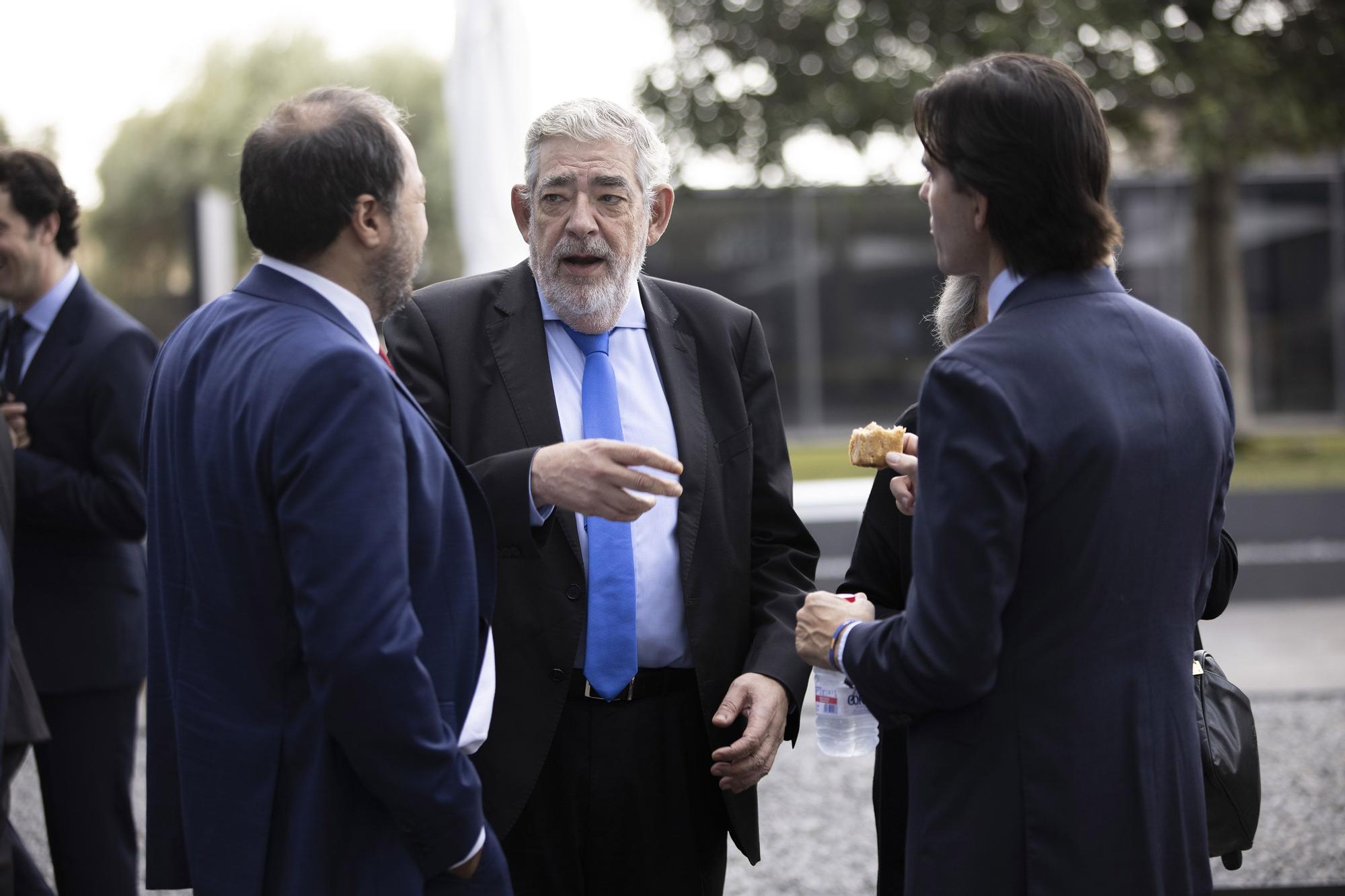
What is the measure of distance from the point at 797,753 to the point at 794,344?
13493mm

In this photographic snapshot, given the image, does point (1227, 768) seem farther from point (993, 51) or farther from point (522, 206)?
point (993, 51)

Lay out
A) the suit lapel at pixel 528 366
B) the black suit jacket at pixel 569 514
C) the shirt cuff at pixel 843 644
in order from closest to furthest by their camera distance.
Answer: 1. the shirt cuff at pixel 843 644
2. the black suit jacket at pixel 569 514
3. the suit lapel at pixel 528 366

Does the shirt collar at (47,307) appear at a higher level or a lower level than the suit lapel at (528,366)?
higher

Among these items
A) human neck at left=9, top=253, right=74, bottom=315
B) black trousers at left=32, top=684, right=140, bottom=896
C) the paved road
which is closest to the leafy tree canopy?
the paved road

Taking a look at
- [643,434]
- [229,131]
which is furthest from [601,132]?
[229,131]

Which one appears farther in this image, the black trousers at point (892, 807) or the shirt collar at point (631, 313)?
the shirt collar at point (631, 313)

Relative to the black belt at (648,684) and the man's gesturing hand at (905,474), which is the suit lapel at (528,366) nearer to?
the black belt at (648,684)

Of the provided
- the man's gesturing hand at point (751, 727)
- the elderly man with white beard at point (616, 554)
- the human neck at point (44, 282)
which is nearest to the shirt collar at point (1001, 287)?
the elderly man with white beard at point (616, 554)

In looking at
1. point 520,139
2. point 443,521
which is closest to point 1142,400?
point 443,521

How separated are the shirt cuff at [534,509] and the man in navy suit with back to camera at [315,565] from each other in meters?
0.30

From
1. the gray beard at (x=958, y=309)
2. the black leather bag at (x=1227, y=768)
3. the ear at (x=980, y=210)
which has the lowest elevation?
the black leather bag at (x=1227, y=768)

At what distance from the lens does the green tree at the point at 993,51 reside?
12.2 m

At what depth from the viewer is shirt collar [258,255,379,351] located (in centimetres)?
196

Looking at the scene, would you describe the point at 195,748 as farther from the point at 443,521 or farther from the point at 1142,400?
the point at 1142,400
